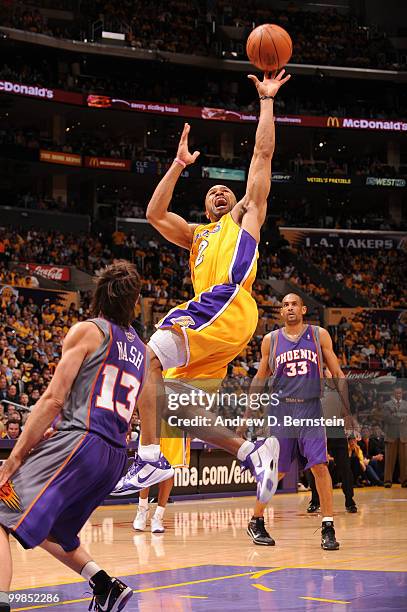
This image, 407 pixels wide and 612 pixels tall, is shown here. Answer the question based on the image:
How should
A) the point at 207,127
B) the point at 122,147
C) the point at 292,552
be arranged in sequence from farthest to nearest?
1. the point at 207,127
2. the point at 122,147
3. the point at 292,552

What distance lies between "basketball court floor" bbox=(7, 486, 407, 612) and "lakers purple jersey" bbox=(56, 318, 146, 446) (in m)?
1.43

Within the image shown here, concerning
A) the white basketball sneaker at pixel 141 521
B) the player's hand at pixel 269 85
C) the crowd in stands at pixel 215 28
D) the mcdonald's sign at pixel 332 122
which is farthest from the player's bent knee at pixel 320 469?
the mcdonald's sign at pixel 332 122

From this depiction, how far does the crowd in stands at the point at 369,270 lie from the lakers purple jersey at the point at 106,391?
2921 centimetres

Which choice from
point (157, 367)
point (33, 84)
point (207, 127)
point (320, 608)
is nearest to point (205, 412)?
point (157, 367)

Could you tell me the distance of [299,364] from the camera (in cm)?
932

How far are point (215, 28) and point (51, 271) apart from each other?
16.4m

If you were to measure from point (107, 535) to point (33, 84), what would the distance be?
26035 mm

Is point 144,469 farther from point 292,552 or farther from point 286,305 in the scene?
point 286,305

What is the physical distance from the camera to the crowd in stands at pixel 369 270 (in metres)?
33.9

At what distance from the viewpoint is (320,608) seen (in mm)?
5379

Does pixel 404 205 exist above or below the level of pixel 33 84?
below

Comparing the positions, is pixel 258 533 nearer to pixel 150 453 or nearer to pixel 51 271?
pixel 150 453

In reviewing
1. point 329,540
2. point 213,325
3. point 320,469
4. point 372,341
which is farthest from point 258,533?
point 372,341

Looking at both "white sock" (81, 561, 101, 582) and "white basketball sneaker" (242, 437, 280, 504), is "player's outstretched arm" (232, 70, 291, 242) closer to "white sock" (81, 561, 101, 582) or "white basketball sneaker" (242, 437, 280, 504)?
"white basketball sneaker" (242, 437, 280, 504)
